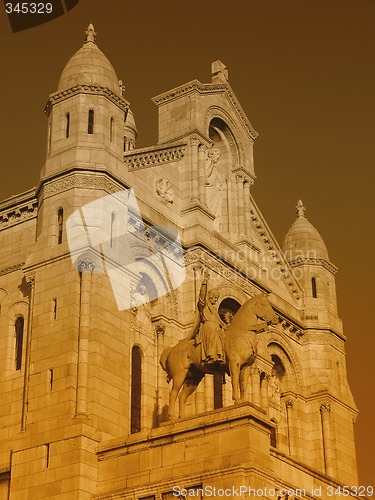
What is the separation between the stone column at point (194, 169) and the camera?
46250 mm

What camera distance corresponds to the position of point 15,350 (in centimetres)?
4116

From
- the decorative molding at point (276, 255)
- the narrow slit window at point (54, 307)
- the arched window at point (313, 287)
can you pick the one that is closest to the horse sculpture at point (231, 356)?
the narrow slit window at point (54, 307)

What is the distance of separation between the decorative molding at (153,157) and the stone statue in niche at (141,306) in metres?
5.18

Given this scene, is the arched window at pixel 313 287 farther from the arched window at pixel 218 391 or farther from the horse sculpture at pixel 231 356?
the horse sculpture at pixel 231 356

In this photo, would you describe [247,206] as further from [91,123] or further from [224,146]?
[91,123]

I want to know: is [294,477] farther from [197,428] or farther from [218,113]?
[218,113]

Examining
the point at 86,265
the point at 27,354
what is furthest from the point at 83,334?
the point at 27,354

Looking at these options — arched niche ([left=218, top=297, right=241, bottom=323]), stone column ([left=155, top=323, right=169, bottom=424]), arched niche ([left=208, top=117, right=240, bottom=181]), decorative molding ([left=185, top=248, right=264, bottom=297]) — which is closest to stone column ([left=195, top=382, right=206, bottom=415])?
stone column ([left=155, top=323, right=169, bottom=424])

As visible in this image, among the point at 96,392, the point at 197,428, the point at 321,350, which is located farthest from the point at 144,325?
the point at 321,350

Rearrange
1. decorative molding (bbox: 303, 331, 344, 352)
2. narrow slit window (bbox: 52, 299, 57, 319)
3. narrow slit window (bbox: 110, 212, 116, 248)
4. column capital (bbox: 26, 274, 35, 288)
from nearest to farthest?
narrow slit window (bbox: 52, 299, 57, 319), column capital (bbox: 26, 274, 35, 288), narrow slit window (bbox: 110, 212, 116, 248), decorative molding (bbox: 303, 331, 344, 352)

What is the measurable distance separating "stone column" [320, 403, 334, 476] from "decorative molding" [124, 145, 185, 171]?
543 inches

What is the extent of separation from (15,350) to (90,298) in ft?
16.9

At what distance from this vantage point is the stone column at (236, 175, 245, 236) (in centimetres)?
4991

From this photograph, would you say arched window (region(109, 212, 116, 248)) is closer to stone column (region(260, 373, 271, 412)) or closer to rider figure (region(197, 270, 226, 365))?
rider figure (region(197, 270, 226, 365))
